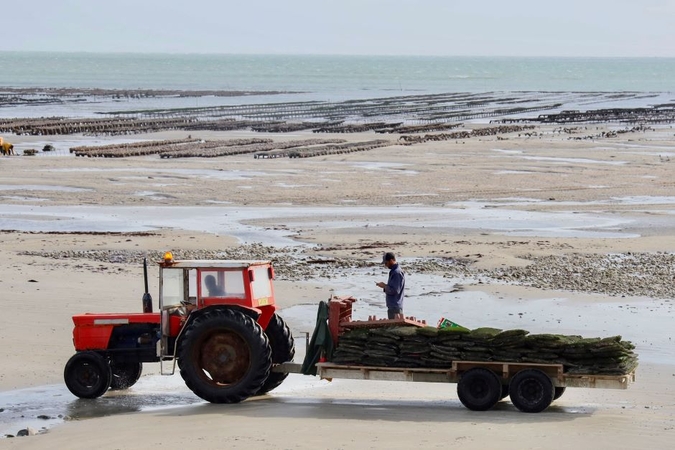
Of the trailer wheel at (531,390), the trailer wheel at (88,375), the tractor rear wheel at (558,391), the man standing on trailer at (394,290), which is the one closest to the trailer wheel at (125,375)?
the trailer wheel at (88,375)

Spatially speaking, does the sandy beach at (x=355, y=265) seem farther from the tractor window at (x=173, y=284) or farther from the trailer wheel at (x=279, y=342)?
the tractor window at (x=173, y=284)

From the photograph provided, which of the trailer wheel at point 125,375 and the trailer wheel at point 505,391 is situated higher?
the trailer wheel at point 125,375

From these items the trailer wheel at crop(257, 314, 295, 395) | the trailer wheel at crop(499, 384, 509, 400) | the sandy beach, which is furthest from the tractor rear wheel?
the trailer wheel at crop(257, 314, 295, 395)

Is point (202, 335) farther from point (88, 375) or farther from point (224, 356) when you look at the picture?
point (88, 375)

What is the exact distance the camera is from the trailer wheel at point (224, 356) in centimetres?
1511

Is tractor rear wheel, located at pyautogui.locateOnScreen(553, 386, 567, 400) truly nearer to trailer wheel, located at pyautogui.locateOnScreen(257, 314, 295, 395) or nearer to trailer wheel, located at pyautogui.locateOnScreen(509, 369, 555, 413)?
trailer wheel, located at pyautogui.locateOnScreen(509, 369, 555, 413)

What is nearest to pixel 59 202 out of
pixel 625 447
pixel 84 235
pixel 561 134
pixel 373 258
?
pixel 84 235

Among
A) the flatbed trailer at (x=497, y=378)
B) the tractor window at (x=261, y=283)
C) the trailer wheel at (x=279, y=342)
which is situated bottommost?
the flatbed trailer at (x=497, y=378)

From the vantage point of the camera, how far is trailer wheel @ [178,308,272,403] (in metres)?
15.1

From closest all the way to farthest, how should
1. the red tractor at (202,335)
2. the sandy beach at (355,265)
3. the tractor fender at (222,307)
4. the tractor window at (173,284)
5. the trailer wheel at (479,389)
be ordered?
the sandy beach at (355,265), the trailer wheel at (479,389), the red tractor at (202,335), the tractor fender at (222,307), the tractor window at (173,284)

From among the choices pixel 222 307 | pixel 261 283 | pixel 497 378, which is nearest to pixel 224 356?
pixel 222 307

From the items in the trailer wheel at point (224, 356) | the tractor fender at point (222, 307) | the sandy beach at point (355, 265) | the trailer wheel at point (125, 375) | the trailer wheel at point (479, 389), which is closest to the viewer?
the sandy beach at point (355, 265)

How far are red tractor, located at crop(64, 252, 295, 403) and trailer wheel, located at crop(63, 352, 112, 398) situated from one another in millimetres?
14

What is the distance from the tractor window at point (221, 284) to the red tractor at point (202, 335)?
0.04ft
